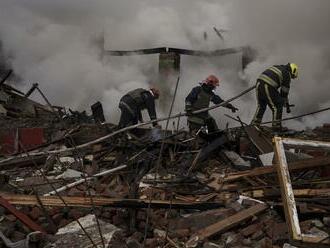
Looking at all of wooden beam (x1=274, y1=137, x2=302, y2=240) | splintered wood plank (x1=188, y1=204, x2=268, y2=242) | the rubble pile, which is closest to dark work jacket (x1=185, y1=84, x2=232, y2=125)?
the rubble pile

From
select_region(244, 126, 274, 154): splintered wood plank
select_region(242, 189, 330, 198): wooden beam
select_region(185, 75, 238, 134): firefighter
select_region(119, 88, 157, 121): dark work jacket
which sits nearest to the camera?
select_region(242, 189, 330, 198): wooden beam

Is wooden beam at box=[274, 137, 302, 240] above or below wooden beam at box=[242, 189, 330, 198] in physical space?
above

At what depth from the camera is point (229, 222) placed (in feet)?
15.1

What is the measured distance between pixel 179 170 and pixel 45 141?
340cm

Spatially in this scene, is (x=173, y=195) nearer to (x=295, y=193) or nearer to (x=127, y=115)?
(x=295, y=193)

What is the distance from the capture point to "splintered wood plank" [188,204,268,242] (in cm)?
447

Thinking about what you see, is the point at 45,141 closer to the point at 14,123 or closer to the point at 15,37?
the point at 14,123

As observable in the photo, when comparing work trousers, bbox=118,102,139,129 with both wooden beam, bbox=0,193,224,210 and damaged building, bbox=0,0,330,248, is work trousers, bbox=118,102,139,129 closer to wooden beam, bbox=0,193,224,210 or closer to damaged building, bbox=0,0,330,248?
damaged building, bbox=0,0,330,248

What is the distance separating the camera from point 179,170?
6.61 m

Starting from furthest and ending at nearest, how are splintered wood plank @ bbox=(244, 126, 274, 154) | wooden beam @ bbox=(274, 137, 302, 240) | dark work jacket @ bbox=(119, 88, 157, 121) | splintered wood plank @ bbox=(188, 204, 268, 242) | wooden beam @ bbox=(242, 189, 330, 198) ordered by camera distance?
dark work jacket @ bbox=(119, 88, 157, 121) → splintered wood plank @ bbox=(244, 126, 274, 154) → wooden beam @ bbox=(242, 189, 330, 198) → splintered wood plank @ bbox=(188, 204, 268, 242) → wooden beam @ bbox=(274, 137, 302, 240)

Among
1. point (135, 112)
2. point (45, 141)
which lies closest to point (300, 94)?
point (135, 112)

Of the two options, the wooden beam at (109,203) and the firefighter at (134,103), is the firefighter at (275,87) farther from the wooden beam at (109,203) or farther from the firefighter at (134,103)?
the wooden beam at (109,203)

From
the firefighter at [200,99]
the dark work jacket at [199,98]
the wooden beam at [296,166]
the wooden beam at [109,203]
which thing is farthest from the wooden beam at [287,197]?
the dark work jacket at [199,98]

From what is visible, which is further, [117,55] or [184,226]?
[117,55]
